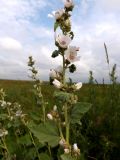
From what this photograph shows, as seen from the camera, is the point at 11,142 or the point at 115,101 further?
Result: the point at 115,101

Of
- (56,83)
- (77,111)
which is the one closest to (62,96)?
(56,83)

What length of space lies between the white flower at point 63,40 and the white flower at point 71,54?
0.13 feet

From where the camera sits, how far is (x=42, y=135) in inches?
111

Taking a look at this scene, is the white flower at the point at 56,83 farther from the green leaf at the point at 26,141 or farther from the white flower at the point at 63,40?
the green leaf at the point at 26,141

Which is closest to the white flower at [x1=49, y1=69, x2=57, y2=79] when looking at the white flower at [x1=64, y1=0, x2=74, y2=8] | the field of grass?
the white flower at [x1=64, y1=0, x2=74, y2=8]

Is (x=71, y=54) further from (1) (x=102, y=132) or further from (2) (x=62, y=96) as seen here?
(1) (x=102, y=132)

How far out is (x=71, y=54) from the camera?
2.79 metres

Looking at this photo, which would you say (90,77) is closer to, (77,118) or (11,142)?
(11,142)

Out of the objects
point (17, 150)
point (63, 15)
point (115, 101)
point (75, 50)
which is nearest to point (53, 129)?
point (75, 50)

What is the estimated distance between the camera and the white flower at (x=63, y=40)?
9.00 feet

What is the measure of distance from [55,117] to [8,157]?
1.99m

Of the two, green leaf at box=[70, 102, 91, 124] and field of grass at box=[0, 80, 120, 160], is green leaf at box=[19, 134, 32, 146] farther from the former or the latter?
green leaf at box=[70, 102, 91, 124]

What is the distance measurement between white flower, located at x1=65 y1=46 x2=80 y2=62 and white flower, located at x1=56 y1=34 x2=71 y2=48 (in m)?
0.04

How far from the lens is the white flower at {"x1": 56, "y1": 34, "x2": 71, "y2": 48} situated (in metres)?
2.74
